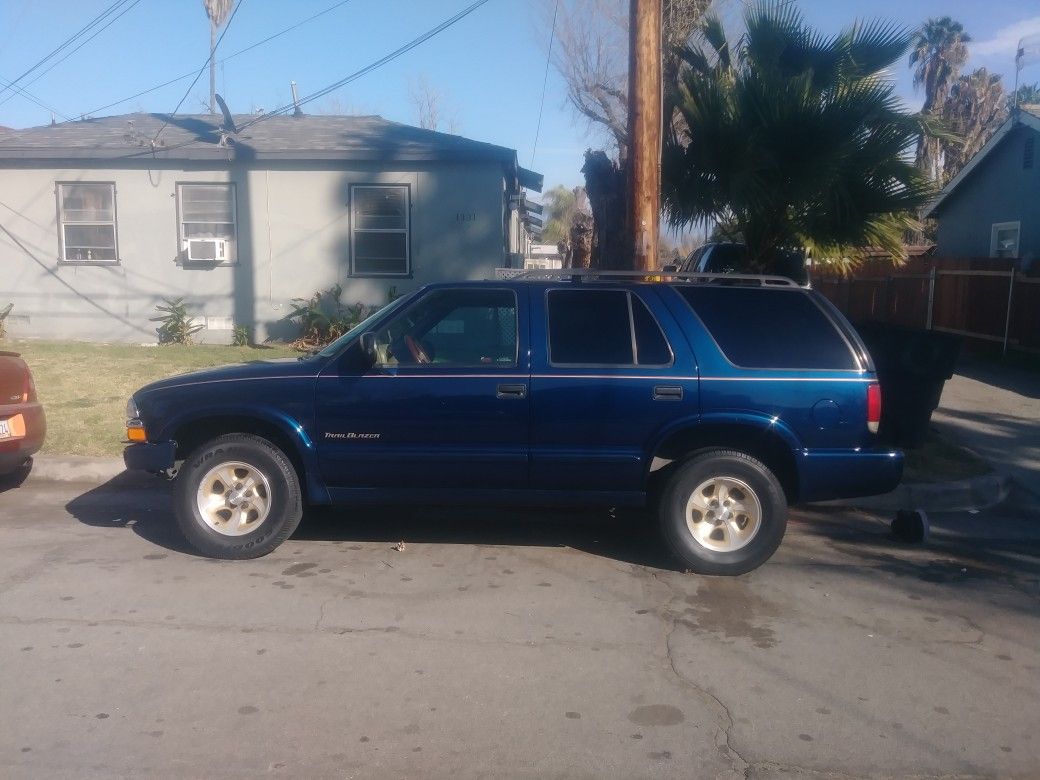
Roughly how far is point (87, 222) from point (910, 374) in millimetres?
13509

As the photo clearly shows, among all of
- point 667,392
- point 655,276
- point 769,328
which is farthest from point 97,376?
point 769,328

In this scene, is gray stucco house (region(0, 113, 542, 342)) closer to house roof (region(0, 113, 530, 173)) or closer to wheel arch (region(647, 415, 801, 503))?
house roof (region(0, 113, 530, 173))

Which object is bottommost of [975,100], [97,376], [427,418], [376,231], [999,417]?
[999,417]

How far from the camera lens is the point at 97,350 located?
1484 centimetres

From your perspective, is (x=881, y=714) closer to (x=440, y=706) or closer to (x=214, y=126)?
(x=440, y=706)

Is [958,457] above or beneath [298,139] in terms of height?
beneath

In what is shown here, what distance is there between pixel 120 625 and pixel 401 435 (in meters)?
1.98

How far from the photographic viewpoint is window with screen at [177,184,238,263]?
54.0ft

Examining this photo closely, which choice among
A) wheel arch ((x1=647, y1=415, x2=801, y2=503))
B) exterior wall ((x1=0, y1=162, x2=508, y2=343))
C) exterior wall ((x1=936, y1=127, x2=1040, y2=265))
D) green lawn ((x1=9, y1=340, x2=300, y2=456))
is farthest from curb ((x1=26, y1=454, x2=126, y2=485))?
exterior wall ((x1=936, y1=127, x2=1040, y2=265))

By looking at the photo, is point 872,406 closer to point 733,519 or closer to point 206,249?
point 733,519

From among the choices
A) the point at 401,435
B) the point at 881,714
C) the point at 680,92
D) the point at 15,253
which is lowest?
the point at 881,714

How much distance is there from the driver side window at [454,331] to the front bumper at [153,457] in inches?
59.4

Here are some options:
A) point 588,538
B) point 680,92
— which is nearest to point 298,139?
point 680,92

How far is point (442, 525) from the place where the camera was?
24.8 feet
